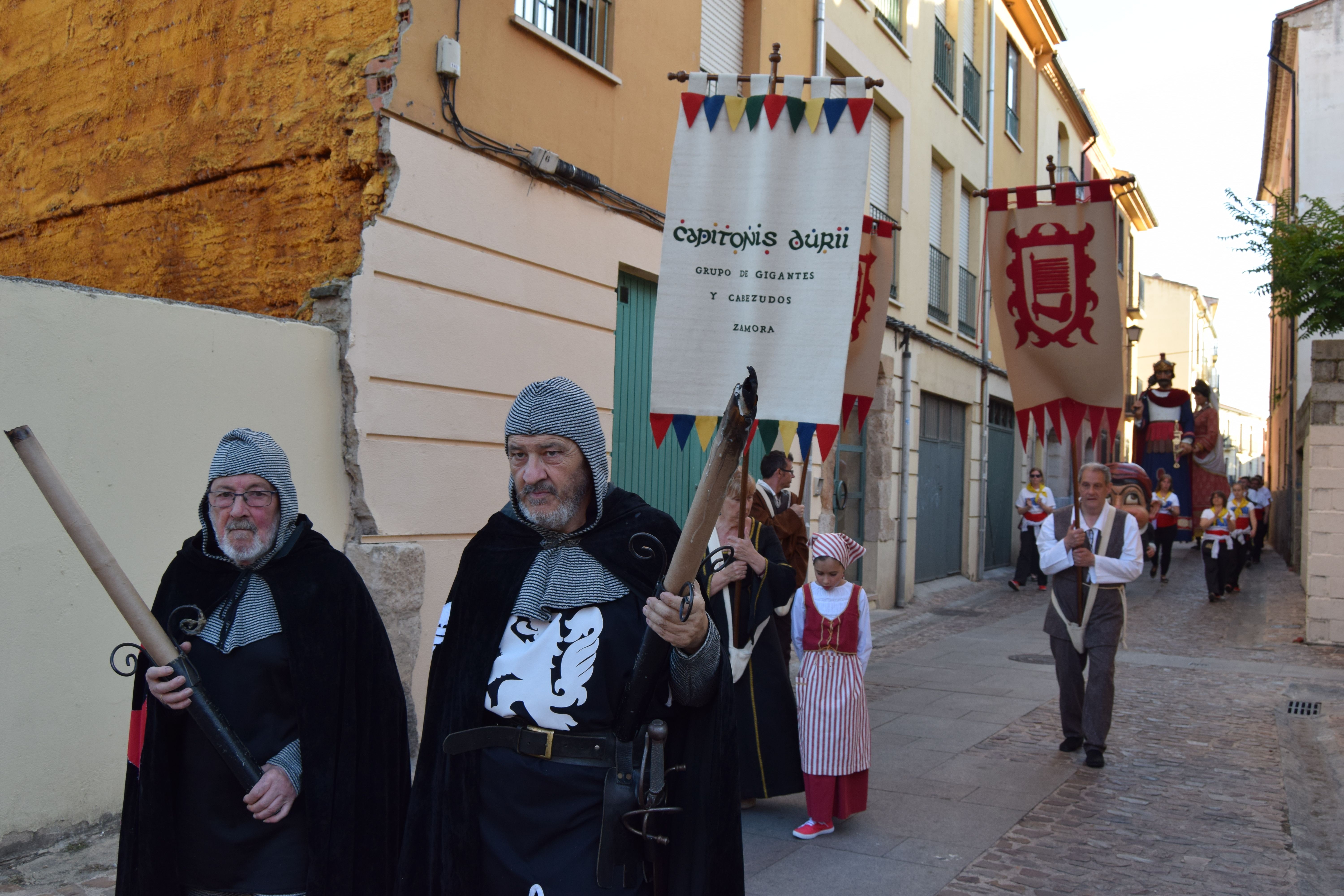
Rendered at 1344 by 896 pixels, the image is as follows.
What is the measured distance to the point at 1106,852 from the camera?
518 centimetres

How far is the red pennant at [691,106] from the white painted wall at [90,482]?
8.03 feet

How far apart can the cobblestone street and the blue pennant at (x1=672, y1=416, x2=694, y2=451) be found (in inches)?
76.7

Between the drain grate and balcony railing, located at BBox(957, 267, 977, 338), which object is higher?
balcony railing, located at BBox(957, 267, 977, 338)

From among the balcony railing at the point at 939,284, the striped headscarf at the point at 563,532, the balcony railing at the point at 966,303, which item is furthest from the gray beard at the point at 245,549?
the balcony railing at the point at 966,303

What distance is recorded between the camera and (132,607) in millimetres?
2662

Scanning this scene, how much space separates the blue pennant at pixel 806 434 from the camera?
512 centimetres

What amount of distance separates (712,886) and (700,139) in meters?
3.85

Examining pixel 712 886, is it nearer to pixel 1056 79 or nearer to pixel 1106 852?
pixel 1106 852

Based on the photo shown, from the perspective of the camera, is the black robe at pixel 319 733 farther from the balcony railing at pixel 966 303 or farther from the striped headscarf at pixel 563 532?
the balcony railing at pixel 966 303

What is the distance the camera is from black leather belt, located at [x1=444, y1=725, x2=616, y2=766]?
2.55 meters

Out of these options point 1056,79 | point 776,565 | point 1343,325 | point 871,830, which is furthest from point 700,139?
point 1056,79

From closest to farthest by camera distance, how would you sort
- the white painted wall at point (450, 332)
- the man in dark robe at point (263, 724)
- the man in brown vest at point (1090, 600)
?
the man in dark robe at point (263, 724) < the white painted wall at point (450, 332) < the man in brown vest at point (1090, 600)

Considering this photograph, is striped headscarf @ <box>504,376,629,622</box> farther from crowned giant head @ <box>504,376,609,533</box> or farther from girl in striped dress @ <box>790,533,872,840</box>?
girl in striped dress @ <box>790,533,872,840</box>

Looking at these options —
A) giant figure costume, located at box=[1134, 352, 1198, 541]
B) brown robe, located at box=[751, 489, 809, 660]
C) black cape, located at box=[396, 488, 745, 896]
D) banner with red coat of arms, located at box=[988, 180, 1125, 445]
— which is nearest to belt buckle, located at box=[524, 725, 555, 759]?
black cape, located at box=[396, 488, 745, 896]
